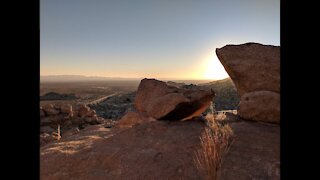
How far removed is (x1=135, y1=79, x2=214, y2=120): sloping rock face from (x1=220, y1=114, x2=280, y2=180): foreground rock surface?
1157 millimetres

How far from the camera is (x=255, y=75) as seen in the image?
22.0ft

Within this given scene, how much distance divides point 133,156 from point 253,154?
1.96 metres

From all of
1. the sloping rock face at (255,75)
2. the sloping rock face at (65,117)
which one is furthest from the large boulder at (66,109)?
the sloping rock face at (255,75)

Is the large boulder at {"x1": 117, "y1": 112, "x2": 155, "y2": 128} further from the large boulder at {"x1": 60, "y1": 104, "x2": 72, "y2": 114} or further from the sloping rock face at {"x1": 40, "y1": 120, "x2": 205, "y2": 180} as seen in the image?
the large boulder at {"x1": 60, "y1": 104, "x2": 72, "y2": 114}

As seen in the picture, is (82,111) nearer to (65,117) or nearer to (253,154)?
(65,117)

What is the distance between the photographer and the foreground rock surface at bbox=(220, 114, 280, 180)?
4.33 meters

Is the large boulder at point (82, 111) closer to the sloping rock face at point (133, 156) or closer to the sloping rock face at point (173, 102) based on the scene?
the sloping rock face at point (173, 102)

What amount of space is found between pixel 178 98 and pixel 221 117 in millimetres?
1061

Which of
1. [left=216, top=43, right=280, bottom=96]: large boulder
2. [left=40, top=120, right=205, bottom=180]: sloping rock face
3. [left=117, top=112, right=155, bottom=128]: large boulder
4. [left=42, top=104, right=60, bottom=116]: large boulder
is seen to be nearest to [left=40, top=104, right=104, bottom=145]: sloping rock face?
[left=42, top=104, right=60, bottom=116]: large boulder

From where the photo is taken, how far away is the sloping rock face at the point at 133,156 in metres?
4.63

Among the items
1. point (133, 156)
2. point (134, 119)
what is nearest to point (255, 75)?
point (133, 156)
